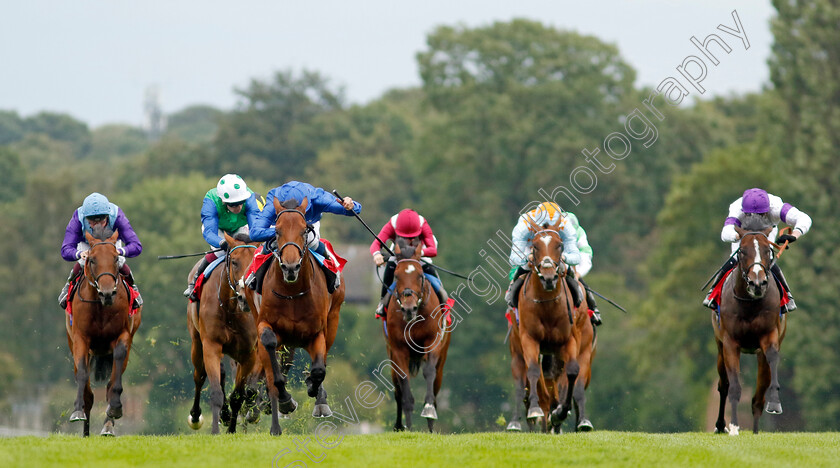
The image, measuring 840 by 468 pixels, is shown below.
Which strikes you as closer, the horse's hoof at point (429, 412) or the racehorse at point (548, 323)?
the racehorse at point (548, 323)

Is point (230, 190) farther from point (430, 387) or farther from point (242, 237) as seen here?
point (430, 387)

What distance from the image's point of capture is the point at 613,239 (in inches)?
2122

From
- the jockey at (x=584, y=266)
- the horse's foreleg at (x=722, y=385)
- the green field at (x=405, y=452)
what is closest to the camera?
the green field at (x=405, y=452)

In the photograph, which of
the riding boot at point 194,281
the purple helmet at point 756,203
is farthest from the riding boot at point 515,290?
the riding boot at point 194,281

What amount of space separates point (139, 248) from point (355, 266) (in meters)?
54.5

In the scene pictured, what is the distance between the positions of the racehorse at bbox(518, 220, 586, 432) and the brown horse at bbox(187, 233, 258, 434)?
11.9ft

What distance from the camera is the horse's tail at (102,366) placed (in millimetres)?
16328

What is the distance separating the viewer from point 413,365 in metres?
18.5

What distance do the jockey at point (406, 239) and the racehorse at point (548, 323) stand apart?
1893 mm

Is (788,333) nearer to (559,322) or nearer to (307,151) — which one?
(559,322)

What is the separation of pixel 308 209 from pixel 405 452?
12.3 ft

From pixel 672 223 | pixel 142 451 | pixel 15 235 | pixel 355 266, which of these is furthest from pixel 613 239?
pixel 142 451

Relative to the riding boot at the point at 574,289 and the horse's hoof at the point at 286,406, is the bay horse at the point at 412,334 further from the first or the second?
the horse's hoof at the point at 286,406

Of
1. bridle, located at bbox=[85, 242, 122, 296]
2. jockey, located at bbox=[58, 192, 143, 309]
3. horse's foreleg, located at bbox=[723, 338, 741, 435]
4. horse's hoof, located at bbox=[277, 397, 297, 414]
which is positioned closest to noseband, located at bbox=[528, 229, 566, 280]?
horse's foreleg, located at bbox=[723, 338, 741, 435]
